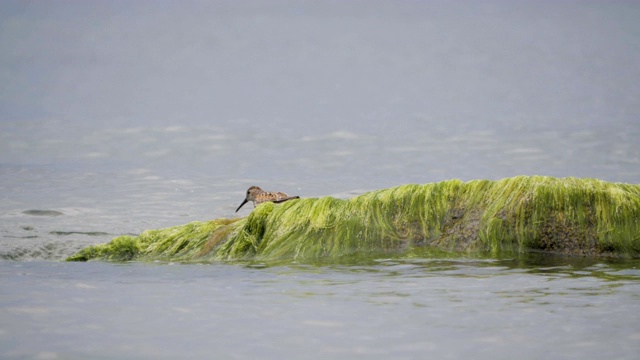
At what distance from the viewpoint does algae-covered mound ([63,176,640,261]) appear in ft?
27.0

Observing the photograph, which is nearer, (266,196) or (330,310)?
(330,310)

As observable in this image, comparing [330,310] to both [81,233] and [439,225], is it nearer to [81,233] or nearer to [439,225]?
[439,225]

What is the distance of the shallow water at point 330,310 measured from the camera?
6.09 metres

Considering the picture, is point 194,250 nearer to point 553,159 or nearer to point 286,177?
point 286,177

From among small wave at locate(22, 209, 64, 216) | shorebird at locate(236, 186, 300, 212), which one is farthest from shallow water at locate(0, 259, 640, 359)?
small wave at locate(22, 209, 64, 216)

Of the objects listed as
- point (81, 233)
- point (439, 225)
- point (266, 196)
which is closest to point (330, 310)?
point (439, 225)

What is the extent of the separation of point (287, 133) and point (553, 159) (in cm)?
928

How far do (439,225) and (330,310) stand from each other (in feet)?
5.88

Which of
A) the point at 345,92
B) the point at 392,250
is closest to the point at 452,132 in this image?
the point at 345,92

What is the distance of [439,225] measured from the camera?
8.54m

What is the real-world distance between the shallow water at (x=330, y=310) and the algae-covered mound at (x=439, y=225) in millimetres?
245

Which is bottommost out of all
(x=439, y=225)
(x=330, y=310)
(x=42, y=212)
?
(x=330, y=310)

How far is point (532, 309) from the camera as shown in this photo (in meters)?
6.86

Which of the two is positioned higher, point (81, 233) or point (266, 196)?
point (266, 196)
